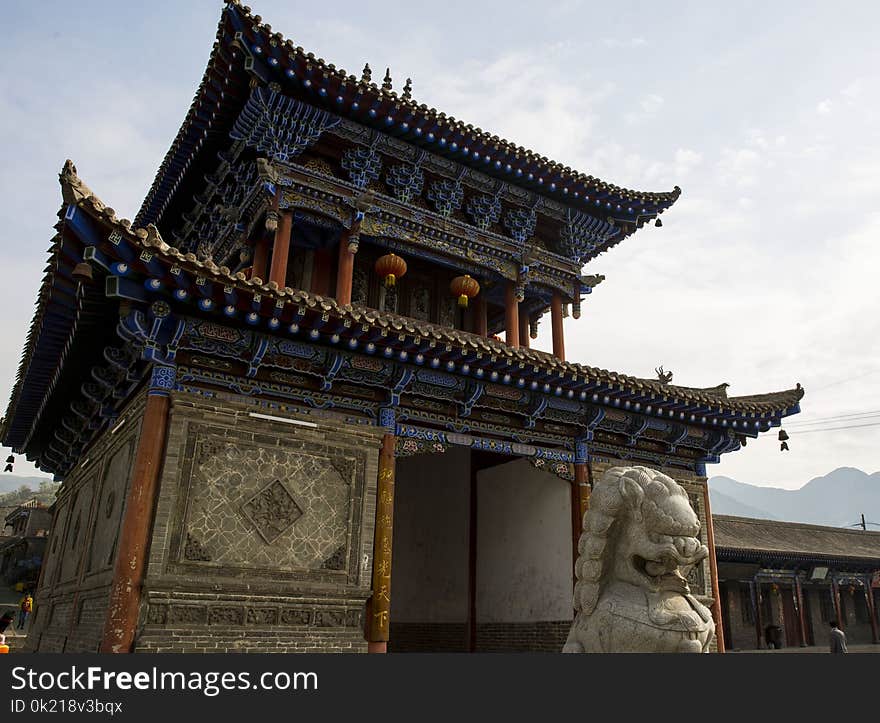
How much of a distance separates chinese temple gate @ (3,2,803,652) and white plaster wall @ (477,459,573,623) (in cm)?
6

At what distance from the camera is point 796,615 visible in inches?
981

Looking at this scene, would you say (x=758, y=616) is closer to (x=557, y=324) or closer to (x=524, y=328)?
(x=524, y=328)

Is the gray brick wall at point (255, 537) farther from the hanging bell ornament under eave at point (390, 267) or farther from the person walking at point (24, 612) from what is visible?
the person walking at point (24, 612)

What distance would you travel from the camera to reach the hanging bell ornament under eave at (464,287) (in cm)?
1344

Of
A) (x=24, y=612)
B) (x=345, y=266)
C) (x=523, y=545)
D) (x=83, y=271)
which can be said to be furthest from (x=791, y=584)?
(x=24, y=612)

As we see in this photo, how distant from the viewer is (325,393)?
945 centimetres

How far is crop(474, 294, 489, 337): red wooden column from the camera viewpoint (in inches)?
574

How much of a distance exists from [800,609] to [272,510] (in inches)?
905

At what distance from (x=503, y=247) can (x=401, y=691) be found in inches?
455

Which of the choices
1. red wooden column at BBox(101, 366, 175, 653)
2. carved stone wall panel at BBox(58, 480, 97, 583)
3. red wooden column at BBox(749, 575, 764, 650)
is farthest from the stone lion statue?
red wooden column at BBox(749, 575, 764, 650)

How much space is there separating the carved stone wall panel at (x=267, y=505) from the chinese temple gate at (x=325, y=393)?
0.09 feet

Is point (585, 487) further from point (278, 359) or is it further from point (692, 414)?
point (278, 359)

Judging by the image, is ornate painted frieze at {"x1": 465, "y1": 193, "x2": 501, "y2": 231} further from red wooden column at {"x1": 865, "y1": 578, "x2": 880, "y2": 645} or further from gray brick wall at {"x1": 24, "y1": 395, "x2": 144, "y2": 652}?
red wooden column at {"x1": 865, "y1": 578, "x2": 880, "y2": 645}

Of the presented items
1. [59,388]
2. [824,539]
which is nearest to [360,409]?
[59,388]
